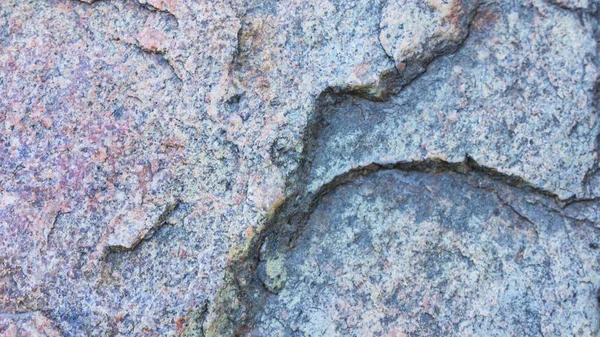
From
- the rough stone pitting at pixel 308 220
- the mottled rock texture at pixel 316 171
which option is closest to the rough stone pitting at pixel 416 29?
the mottled rock texture at pixel 316 171

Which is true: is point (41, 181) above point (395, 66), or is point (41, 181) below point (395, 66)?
below

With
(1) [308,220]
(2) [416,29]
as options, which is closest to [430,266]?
(1) [308,220]

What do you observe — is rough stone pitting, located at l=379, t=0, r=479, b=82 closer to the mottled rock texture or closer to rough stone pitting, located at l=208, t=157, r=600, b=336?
the mottled rock texture

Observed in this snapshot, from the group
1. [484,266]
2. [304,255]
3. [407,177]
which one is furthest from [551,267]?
[304,255]

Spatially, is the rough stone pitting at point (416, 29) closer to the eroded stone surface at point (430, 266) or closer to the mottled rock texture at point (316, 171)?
the mottled rock texture at point (316, 171)

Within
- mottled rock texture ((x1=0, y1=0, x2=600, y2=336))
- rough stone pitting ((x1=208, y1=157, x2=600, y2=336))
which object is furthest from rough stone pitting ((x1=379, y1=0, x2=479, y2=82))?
rough stone pitting ((x1=208, y1=157, x2=600, y2=336))

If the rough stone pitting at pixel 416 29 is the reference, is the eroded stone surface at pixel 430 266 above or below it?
below

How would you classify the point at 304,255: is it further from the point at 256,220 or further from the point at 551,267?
the point at 551,267

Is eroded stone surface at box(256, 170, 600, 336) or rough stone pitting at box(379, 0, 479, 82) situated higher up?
rough stone pitting at box(379, 0, 479, 82)
